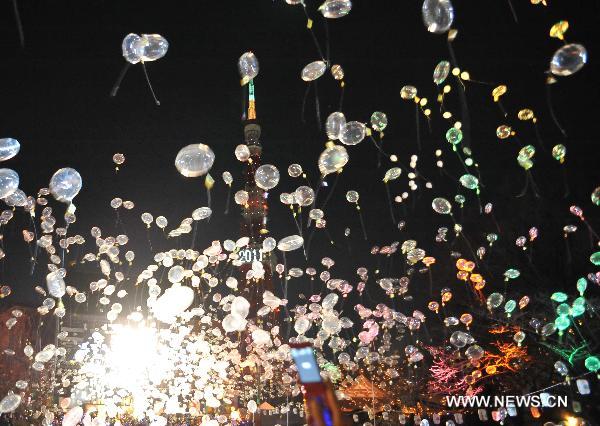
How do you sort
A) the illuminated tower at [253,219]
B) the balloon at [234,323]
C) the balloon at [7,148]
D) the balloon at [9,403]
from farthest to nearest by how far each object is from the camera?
1. the illuminated tower at [253,219]
2. the balloon at [234,323]
3. the balloon at [9,403]
4. the balloon at [7,148]

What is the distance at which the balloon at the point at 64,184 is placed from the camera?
745cm

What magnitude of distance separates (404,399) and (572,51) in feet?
48.2

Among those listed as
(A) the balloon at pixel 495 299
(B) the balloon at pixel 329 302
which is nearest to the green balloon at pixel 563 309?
(A) the balloon at pixel 495 299

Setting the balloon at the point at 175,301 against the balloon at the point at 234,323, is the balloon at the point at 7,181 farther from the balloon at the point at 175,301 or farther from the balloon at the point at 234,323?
the balloon at the point at 234,323

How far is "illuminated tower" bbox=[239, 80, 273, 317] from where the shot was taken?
84.3 metres

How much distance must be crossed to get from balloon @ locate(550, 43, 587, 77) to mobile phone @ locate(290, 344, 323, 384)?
450cm

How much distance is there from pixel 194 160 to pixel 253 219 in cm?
10061

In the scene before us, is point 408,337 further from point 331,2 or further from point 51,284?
point 331,2

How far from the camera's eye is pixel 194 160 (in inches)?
289

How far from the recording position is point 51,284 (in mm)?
9359

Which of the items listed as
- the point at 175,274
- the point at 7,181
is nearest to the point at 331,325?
the point at 175,274

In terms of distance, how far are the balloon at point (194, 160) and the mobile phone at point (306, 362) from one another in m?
4.55

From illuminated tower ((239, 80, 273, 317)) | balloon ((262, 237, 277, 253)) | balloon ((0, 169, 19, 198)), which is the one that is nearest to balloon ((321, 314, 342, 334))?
balloon ((262, 237, 277, 253))

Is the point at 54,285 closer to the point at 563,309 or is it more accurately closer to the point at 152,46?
the point at 152,46
